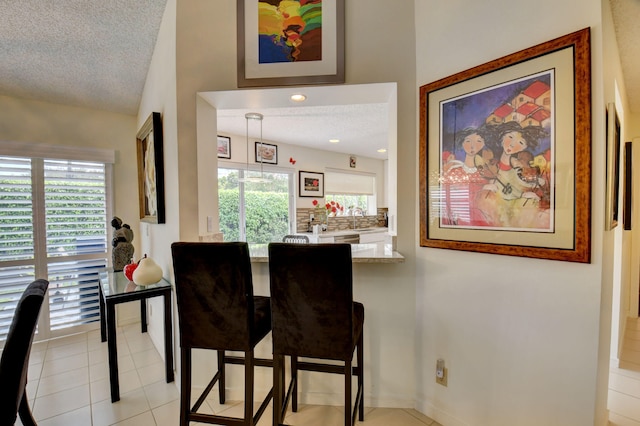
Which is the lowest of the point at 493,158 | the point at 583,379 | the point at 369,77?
the point at 583,379

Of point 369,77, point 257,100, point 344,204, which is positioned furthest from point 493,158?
point 344,204

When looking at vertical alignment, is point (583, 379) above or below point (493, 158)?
below

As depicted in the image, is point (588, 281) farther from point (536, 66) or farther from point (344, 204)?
point (344, 204)

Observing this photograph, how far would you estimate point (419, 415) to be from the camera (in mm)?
1766

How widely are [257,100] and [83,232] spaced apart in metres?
2.38

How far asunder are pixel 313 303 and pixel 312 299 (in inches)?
0.8

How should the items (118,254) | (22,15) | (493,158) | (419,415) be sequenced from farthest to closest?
(118,254), (22,15), (419,415), (493,158)

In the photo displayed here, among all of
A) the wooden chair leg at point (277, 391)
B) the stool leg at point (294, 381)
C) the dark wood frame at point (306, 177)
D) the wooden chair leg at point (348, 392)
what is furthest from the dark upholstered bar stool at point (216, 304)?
the dark wood frame at point (306, 177)

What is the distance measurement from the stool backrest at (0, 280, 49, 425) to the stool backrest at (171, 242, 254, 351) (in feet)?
1.67

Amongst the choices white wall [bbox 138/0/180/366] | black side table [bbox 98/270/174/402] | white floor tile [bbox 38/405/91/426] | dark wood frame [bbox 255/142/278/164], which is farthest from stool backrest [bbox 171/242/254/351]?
dark wood frame [bbox 255/142/278/164]

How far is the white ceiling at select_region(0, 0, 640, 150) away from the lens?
1.88 meters

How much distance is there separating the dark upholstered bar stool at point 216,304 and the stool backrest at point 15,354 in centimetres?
51

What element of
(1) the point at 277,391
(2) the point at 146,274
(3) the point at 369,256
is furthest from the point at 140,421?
(3) the point at 369,256

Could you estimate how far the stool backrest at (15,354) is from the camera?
1.03m
